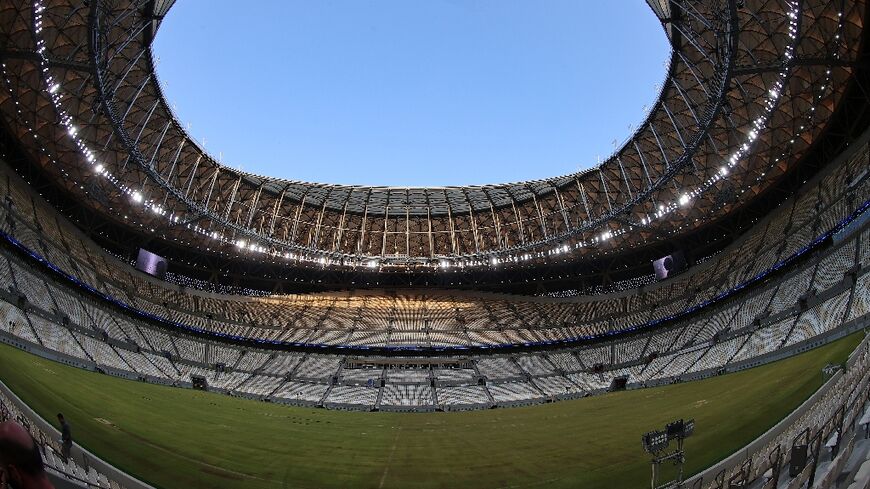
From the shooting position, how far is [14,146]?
4178 cm

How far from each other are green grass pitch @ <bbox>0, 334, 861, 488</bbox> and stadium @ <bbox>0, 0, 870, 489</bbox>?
0.20 metres

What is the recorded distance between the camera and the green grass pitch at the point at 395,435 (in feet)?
54.5

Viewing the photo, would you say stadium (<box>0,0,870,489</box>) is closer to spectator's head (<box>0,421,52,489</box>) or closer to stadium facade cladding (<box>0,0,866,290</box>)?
spectator's head (<box>0,421,52,489</box>)

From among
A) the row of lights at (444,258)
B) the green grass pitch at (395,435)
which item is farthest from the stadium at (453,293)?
the row of lights at (444,258)

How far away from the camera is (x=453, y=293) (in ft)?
238

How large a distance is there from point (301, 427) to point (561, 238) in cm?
3319

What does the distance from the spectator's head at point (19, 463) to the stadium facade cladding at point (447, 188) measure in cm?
3144

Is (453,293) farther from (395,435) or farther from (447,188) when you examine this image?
(395,435)

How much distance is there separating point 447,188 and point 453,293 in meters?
20.9

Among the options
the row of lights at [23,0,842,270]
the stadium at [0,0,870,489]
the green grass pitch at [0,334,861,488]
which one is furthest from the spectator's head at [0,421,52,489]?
the row of lights at [23,0,842,270]

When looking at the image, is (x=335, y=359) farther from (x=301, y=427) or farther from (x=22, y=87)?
(x=22, y=87)

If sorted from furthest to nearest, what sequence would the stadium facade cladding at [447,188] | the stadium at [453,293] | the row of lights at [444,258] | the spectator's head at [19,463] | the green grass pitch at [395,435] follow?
1. the stadium facade cladding at [447,188]
2. the row of lights at [444,258]
3. the stadium at [453,293]
4. the green grass pitch at [395,435]
5. the spectator's head at [19,463]

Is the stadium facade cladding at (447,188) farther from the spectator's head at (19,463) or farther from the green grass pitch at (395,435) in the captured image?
the spectator's head at (19,463)

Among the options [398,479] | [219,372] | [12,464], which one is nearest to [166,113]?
[219,372]
